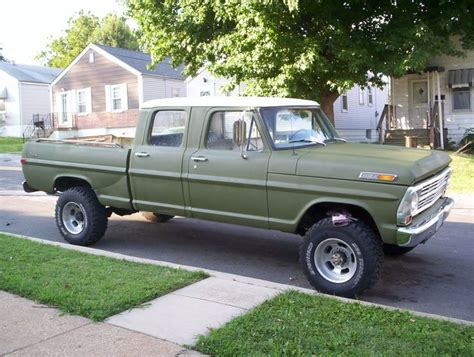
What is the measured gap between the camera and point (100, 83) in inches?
1267

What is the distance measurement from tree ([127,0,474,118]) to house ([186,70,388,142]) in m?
11.4

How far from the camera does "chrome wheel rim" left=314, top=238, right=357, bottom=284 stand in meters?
5.40

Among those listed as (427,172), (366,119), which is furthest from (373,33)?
(366,119)

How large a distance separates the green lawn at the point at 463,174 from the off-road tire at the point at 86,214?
8.28m

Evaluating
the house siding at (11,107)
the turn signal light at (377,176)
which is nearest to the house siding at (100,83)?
the house siding at (11,107)

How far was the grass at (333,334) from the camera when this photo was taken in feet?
12.4

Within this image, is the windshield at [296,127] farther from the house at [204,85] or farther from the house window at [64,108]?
the house window at [64,108]

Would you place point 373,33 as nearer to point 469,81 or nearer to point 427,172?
point 469,81

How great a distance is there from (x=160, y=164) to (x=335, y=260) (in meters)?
2.44

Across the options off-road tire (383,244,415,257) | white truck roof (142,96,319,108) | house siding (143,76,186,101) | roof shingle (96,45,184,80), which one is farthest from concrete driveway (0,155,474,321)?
roof shingle (96,45,184,80)

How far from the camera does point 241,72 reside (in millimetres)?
15086

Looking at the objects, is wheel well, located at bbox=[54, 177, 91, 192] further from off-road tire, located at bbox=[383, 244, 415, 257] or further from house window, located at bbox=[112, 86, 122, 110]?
house window, located at bbox=[112, 86, 122, 110]

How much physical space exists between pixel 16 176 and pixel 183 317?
13.4 m

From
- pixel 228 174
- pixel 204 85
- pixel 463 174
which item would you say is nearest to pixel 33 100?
pixel 204 85
